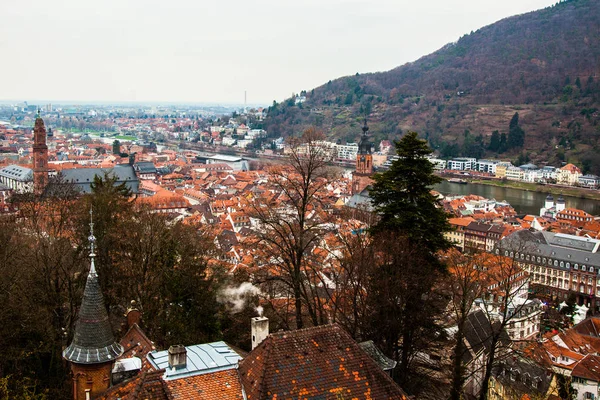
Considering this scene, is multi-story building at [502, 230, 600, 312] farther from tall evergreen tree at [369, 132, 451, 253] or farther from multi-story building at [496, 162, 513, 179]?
multi-story building at [496, 162, 513, 179]

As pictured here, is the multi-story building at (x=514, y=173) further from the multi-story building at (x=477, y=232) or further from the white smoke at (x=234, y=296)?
the white smoke at (x=234, y=296)

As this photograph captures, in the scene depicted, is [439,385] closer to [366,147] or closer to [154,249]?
[154,249]

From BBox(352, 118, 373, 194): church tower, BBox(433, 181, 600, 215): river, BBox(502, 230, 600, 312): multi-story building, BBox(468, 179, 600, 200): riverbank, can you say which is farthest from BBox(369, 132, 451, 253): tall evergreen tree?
BBox(468, 179, 600, 200): riverbank

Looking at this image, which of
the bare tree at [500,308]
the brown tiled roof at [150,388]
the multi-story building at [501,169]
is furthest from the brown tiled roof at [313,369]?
the multi-story building at [501,169]

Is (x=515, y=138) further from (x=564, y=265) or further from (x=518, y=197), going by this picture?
(x=564, y=265)

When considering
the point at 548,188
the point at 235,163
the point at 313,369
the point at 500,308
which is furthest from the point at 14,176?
the point at 548,188

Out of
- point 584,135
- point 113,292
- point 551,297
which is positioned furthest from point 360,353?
point 584,135
